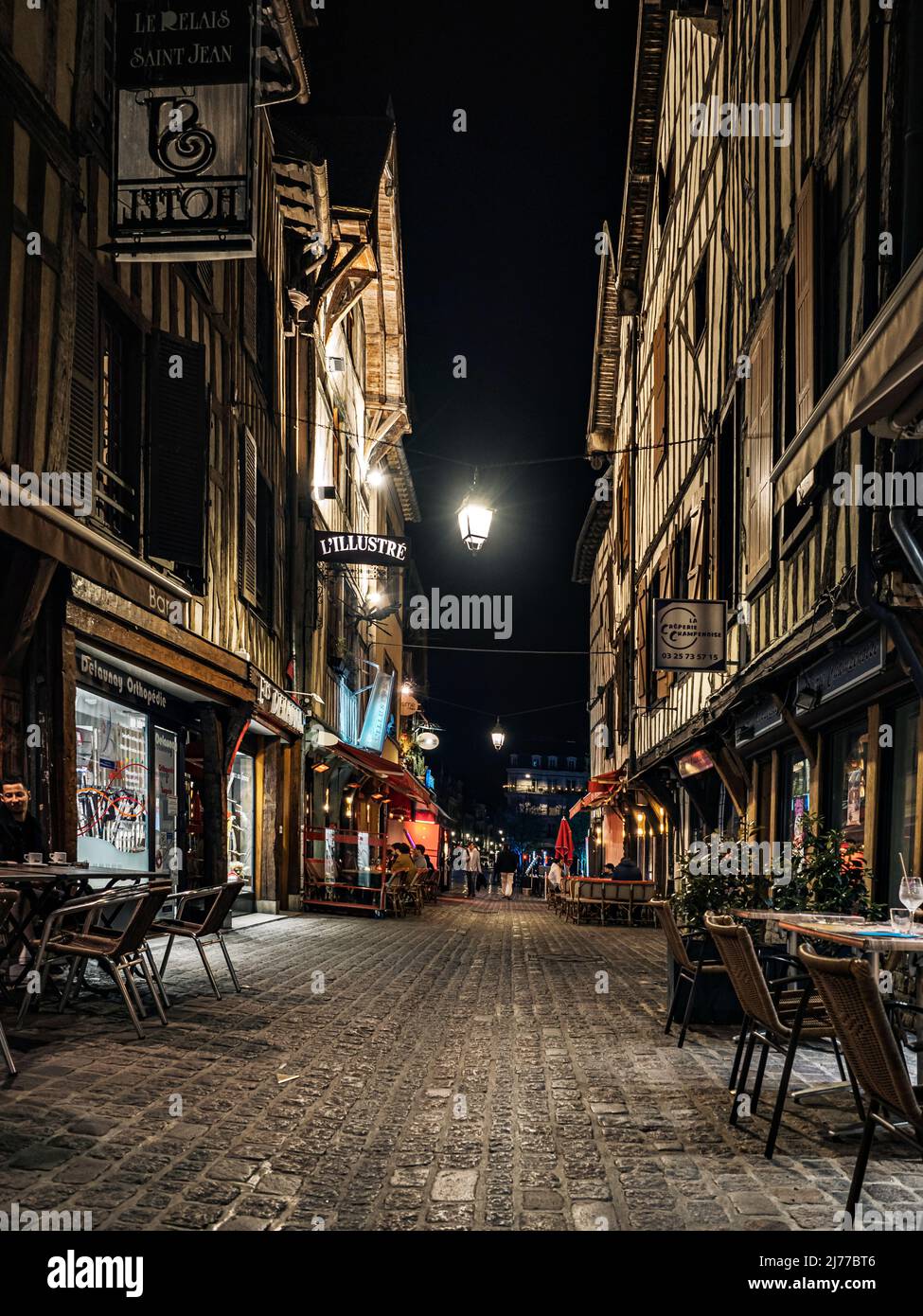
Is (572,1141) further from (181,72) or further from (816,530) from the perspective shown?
(181,72)

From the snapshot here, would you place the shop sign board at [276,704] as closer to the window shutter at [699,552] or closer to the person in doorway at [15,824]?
the window shutter at [699,552]

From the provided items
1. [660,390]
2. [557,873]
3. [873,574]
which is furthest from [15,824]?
[557,873]

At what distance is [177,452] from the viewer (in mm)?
11523

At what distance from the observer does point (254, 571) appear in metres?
15.9

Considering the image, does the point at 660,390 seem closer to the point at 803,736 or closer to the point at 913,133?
the point at 803,736

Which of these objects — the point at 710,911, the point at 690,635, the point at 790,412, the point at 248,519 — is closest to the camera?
the point at 710,911

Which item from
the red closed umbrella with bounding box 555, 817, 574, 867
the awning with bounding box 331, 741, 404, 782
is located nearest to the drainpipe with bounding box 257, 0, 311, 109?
the awning with bounding box 331, 741, 404, 782

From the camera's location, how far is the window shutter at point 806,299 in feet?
30.5

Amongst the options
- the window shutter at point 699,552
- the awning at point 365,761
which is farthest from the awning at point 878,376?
the awning at point 365,761

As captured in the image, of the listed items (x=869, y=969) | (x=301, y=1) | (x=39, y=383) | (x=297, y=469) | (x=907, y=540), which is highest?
(x=301, y=1)

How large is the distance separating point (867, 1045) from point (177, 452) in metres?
9.36
